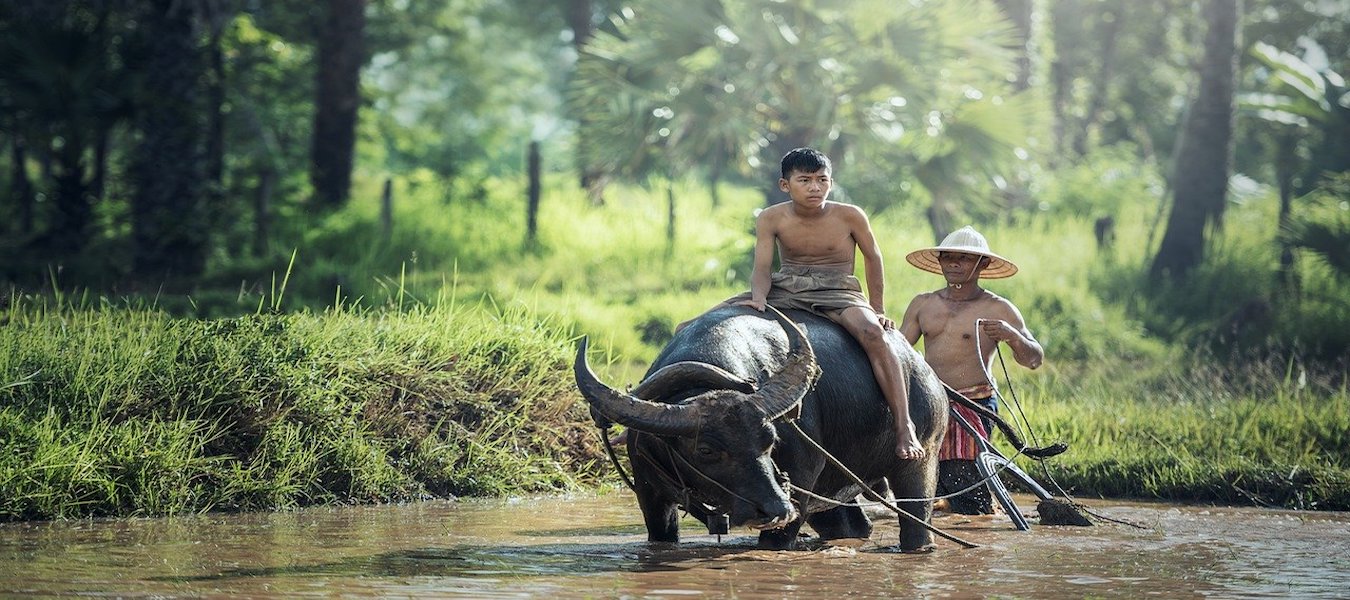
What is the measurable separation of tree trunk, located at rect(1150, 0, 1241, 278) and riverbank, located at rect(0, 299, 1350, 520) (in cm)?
899

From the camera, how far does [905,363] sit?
797cm

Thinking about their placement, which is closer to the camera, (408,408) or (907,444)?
(907,444)

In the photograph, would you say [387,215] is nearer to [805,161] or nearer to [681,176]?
[681,176]

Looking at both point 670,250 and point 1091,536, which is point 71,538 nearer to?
point 1091,536

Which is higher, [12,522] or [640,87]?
[640,87]

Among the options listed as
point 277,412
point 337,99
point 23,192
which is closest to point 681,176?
point 337,99

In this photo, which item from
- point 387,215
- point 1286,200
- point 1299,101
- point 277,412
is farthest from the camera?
point 387,215

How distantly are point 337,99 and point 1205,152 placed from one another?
37.8ft

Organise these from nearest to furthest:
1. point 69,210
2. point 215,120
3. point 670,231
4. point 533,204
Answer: point 69,210, point 533,204, point 670,231, point 215,120

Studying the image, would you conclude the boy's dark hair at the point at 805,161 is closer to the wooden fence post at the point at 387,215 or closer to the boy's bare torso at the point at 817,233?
the boy's bare torso at the point at 817,233

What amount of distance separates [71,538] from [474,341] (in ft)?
11.8

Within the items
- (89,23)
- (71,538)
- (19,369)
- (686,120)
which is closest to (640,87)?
(686,120)

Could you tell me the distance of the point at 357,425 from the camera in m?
9.81

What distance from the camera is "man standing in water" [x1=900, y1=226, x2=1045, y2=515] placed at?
9.12m
